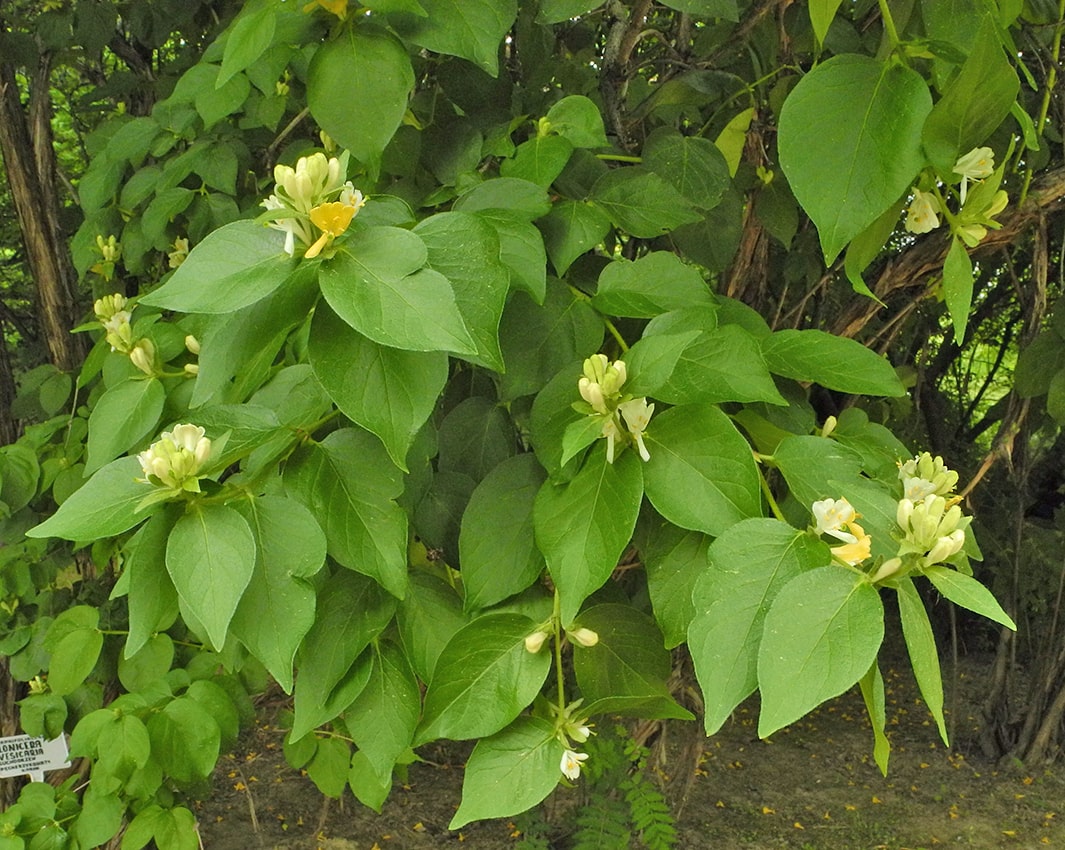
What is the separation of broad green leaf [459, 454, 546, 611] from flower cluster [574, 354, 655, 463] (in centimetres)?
8

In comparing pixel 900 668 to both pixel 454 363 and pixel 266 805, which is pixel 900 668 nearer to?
pixel 266 805

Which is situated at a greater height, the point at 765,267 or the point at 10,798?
the point at 765,267

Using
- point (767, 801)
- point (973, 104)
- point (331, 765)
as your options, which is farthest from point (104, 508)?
point (767, 801)

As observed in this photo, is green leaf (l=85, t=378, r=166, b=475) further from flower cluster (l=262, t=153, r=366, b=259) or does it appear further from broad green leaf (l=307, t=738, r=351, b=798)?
broad green leaf (l=307, t=738, r=351, b=798)

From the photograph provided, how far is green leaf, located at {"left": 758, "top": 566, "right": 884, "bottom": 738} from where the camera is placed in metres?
0.41

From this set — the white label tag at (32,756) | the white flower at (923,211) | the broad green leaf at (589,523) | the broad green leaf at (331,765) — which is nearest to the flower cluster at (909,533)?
the broad green leaf at (589,523)

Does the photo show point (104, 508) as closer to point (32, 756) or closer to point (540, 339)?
point (540, 339)

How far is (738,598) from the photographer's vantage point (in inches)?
18.0

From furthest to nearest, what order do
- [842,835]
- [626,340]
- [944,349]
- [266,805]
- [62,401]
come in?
[944,349]
[266,805]
[842,835]
[62,401]
[626,340]

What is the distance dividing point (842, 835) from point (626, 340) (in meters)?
2.02

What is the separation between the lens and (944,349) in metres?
2.72

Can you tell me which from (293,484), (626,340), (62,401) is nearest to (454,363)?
(626,340)

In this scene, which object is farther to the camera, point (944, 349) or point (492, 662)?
point (944, 349)

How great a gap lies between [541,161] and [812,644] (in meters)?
0.42
